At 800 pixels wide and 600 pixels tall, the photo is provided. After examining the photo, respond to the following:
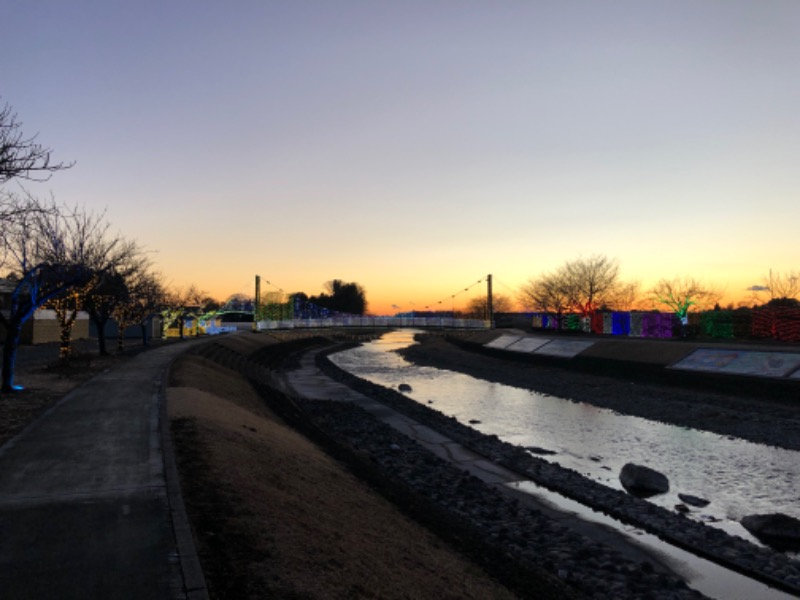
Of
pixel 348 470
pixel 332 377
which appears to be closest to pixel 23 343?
pixel 332 377

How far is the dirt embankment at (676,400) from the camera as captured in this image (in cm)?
2161

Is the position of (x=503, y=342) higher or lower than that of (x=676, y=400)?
higher

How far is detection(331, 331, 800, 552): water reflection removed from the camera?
1356 cm

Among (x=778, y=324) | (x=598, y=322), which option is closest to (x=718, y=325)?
(x=778, y=324)

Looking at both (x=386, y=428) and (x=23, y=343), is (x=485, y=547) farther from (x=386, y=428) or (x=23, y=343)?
(x=23, y=343)

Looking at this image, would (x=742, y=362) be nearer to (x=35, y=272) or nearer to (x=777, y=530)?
(x=777, y=530)

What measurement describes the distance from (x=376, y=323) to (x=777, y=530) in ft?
364

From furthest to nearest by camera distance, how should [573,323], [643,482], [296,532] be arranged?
[573,323], [643,482], [296,532]

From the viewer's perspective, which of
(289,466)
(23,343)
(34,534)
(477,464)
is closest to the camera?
(34,534)

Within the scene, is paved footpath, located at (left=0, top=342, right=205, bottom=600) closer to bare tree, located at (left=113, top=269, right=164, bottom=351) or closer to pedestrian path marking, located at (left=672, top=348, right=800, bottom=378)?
bare tree, located at (left=113, top=269, right=164, bottom=351)

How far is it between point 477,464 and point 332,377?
28.9m

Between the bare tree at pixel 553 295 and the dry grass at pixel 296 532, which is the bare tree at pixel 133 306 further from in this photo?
the bare tree at pixel 553 295

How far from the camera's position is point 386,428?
21.9 m

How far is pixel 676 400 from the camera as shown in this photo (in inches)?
1128
